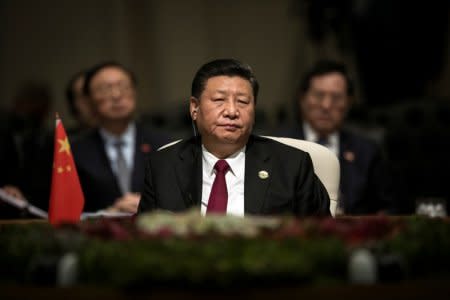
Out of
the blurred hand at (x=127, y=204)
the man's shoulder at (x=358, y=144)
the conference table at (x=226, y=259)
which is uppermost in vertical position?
the man's shoulder at (x=358, y=144)

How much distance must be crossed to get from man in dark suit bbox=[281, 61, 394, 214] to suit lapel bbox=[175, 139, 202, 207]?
1.47 m

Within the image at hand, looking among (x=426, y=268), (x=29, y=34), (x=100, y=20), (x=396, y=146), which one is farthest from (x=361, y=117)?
(x=426, y=268)

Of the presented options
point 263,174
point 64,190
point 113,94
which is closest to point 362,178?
point 113,94

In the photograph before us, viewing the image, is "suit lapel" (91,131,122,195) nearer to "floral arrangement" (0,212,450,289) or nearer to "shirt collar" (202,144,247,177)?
"shirt collar" (202,144,247,177)

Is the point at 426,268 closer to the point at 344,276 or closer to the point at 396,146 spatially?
the point at 344,276

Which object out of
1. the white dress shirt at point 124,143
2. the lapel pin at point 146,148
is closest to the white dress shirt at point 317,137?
the lapel pin at point 146,148

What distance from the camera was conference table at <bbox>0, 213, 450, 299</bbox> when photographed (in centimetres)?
181

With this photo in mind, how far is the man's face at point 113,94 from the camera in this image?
4574 millimetres

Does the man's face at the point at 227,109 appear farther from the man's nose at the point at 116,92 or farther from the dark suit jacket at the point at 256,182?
the man's nose at the point at 116,92

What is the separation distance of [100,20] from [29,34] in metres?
0.63

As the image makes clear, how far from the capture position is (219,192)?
2.89m

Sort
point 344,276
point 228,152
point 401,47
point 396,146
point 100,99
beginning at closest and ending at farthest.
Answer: point 344,276 → point 228,152 → point 100,99 → point 396,146 → point 401,47

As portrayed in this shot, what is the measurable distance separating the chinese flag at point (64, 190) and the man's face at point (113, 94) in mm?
1317

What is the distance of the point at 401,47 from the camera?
21.2ft
